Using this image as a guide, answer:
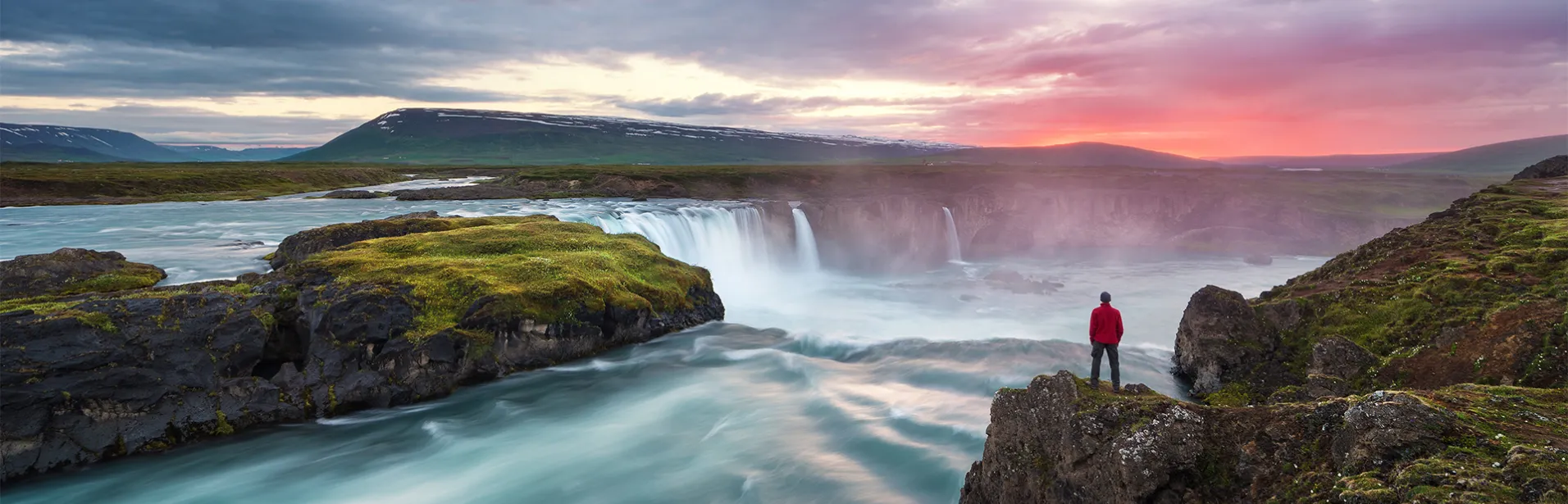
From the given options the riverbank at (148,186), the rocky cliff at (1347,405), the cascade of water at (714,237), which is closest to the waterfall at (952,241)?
the cascade of water at (714,237)

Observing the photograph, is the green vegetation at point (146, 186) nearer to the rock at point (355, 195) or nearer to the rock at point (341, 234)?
the rock at point (355, 195)

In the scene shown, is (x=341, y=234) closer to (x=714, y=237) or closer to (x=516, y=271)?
(x=516, y=271)

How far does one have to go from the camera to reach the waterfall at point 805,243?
2080 inches

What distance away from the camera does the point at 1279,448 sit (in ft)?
24.6

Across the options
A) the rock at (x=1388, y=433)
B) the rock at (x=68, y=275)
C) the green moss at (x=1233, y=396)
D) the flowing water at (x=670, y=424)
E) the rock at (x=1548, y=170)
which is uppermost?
the rock at (x=1548, y=170)

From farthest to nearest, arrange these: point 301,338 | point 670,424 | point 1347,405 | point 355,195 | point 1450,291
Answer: point 355,195, point 670,424, point 301,338, point 1450,291, point 1347,405

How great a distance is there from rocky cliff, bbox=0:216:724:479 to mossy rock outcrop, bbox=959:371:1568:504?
1428 centimetres

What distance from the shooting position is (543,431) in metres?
18.1

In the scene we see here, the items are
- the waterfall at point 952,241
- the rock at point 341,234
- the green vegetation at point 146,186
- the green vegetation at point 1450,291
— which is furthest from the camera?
the waterfall at point 952,241

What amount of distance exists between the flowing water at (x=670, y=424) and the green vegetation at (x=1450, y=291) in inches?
184

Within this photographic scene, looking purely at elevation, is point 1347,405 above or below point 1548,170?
below

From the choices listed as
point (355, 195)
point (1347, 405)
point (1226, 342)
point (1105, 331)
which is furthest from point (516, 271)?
point (355, 195)

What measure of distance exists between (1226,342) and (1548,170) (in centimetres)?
3170

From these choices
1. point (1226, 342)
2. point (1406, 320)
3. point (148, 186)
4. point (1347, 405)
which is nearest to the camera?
point (1347, 405)
